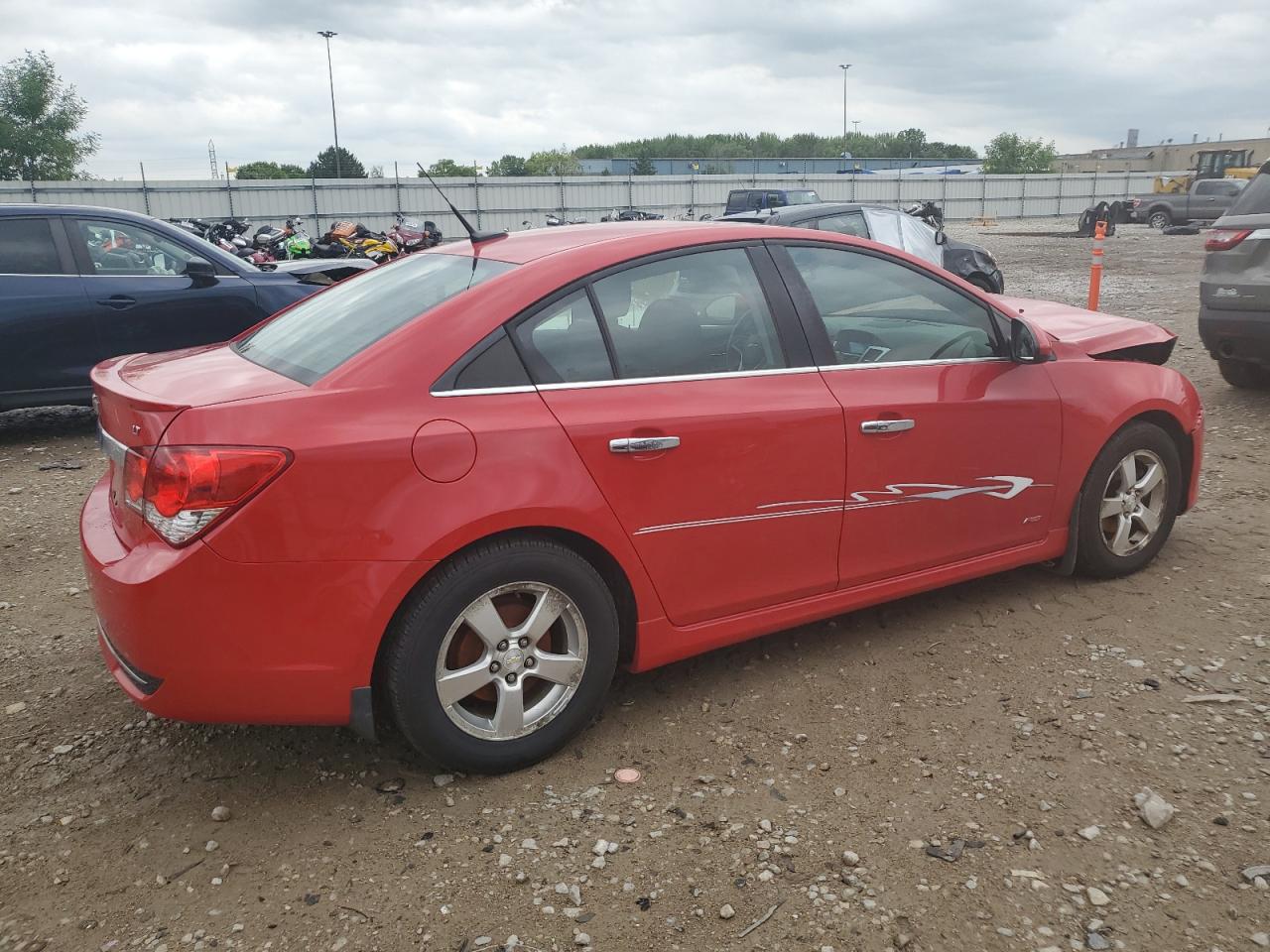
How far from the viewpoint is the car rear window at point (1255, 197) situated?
701cm

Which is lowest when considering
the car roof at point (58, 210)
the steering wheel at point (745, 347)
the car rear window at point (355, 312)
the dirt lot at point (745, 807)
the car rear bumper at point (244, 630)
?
the dirt lot at point (745, 807)

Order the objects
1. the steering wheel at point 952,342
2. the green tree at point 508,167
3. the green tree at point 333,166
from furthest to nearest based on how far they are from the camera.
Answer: the green tree at point 508,167
the green tree at point 333,166
the steering wheel at point 952,342

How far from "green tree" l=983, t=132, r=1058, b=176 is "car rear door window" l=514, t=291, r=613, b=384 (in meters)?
103

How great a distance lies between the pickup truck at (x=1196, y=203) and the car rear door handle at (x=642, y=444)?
35.8 m

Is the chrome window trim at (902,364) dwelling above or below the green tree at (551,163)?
below

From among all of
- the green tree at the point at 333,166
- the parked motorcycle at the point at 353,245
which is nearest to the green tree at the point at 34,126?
the green tree at the point at 333,166

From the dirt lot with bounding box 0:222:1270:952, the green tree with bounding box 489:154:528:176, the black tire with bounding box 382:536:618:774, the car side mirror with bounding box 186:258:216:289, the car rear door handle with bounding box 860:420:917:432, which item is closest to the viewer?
the dirt lot with bounding box 0:222:1270:952

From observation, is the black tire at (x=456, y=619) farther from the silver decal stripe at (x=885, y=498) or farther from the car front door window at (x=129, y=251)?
the car front door window at (x=129, y=251)

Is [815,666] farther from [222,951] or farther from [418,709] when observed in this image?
[222,951]

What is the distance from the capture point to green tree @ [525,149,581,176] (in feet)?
285

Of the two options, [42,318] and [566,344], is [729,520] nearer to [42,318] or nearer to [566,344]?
[566,344]

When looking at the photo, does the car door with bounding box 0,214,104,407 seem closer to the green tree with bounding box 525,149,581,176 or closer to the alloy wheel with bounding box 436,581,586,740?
the alloy wheel with bounding box 436,581,586,740

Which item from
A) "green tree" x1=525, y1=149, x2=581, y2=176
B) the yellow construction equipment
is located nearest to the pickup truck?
the yellow construction equipment

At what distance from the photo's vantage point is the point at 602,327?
10.3ft
